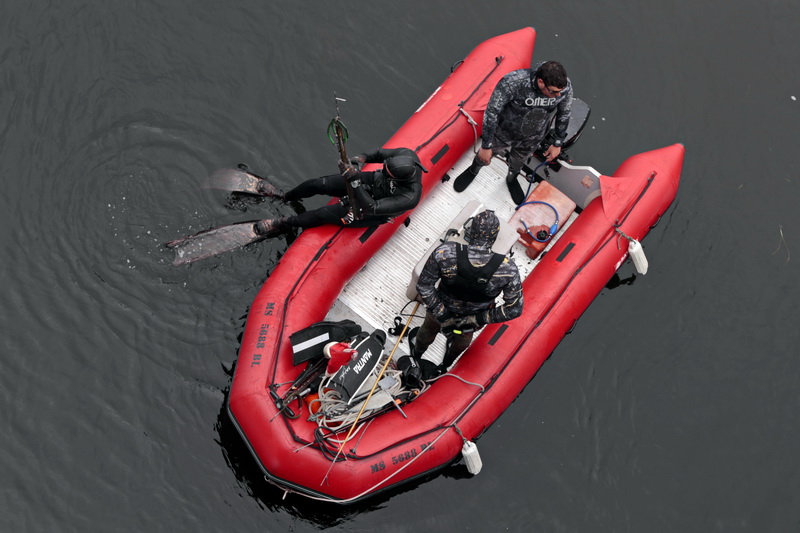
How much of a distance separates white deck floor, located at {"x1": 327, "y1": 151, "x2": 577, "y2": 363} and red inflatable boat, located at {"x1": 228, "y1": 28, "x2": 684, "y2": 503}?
0.01 m

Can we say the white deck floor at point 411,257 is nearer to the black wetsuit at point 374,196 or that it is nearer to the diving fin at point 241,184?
the black wetsuit at point 374,196

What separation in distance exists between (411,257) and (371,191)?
37.1 inches

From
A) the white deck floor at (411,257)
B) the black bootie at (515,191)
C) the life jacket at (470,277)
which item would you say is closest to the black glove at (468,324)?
the life jacket at (470,277)

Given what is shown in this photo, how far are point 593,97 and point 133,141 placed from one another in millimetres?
4984

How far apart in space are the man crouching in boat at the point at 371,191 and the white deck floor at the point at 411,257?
49cm

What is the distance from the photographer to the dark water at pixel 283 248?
596 cm

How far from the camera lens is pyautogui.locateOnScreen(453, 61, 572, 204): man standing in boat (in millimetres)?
5605

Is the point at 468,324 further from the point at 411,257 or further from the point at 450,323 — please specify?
the point at 411,257

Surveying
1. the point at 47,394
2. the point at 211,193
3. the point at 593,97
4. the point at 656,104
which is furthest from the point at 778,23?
the point at 47,394

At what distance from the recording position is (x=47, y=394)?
5988 mm

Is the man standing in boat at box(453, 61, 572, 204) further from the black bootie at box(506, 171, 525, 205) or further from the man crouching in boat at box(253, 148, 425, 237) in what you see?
the man crouching in boat at box(253, 148, 425, 237)

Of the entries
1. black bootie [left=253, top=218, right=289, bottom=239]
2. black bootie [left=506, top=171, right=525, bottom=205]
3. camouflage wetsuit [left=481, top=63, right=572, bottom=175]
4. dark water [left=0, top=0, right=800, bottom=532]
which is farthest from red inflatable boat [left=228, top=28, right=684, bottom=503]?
dark water [left=0, top=0, right=800, bottom=532]

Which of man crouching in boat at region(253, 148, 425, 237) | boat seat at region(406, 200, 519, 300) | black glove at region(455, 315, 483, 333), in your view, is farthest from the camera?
boat seat at region(406, 200, 519, 300)

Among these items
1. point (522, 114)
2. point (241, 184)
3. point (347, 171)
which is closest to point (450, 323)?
point (347, 171)
